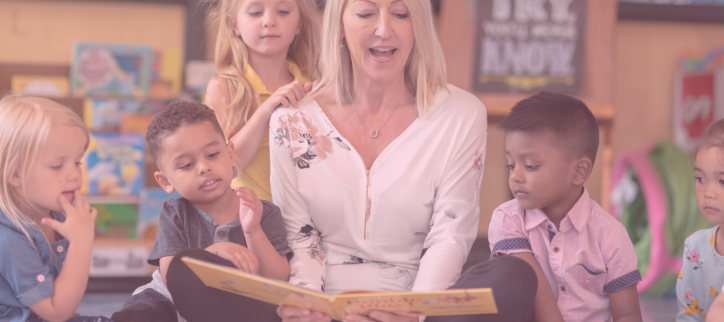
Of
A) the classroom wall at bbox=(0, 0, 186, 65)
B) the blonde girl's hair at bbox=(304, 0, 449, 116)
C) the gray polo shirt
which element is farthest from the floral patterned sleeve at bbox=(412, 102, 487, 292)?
the classroom wall at bbox=(0, 0, 186, 65)

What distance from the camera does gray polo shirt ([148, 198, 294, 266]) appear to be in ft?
5.04

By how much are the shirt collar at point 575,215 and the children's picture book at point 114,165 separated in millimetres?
2233

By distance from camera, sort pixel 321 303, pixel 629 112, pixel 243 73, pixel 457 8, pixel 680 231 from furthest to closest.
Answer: pixel 629 112 < pixel 457 8 < pixel 680 231 < pixel 243 73 < pixel 321 303

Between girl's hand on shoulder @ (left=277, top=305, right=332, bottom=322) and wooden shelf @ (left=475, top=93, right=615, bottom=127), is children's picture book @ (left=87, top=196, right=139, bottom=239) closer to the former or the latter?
wooden shelf @ (left=475, top=93, right=615, bottom=127)

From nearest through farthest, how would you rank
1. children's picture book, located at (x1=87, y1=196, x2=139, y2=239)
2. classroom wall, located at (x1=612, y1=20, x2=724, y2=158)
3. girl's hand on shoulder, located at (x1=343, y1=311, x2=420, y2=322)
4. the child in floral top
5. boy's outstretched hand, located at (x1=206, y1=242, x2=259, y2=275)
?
girl's hand on shoulder, located at (x1=343, y1=311, x2=420, y2=322) → boy's outstretched hand, located at (x1=206, y1=242, x2=259, y2=275) → the child in floral top → children's picture book, located at (x1=87, y1=196, x2=139, y2=239) → classroom wall, located at (x1=612, y1=20, x2=724, y2=158)

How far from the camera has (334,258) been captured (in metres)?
1.63

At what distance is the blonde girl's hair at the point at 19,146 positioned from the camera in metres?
1.30

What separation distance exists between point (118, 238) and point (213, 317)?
203 cm

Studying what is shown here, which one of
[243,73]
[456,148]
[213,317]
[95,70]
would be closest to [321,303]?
[213,317]

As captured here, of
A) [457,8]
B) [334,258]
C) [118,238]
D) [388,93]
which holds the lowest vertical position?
[118,238]

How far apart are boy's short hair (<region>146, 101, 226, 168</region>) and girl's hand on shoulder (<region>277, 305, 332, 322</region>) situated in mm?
507

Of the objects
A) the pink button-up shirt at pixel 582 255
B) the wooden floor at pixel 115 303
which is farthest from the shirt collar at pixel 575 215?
the wooden floor at pixel 115 303

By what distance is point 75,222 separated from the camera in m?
1.30

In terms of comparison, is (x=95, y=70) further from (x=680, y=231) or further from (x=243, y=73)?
(x=680, y=231)
